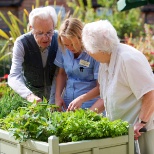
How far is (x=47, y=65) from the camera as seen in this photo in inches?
213

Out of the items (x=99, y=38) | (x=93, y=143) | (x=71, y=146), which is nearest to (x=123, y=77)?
(x=99, y=38)

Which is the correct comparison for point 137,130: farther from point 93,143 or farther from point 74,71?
point 74,71

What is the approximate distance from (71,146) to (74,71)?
1.33 meters

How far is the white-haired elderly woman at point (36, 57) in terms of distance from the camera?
5105 mm

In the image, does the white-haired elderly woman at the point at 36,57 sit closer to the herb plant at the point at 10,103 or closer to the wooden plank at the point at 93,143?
the herb plant at the point at 10,103

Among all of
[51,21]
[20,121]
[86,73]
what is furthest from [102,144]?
[51,21]

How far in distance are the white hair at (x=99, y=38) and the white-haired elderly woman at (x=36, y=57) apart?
949 mm

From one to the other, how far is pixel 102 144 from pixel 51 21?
162cm

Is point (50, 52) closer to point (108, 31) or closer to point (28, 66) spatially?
point (28, 66)

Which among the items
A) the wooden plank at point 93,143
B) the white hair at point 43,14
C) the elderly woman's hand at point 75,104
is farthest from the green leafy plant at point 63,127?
the white hair at point 43,14

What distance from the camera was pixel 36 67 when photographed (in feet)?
17.8

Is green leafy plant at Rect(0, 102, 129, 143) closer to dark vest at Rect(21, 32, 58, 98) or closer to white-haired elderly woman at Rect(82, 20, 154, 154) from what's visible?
white-haired elderly woman at Rect(82, 20, 154, 154)

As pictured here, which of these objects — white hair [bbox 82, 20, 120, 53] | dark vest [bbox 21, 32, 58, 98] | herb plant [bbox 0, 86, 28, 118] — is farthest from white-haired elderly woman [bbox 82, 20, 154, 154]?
dark vest [bbox 21, 32, 58, 98]

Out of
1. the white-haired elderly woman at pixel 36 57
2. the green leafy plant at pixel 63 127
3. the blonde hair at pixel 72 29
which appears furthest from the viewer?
the white-haired elderly woman at pixel 36 57
